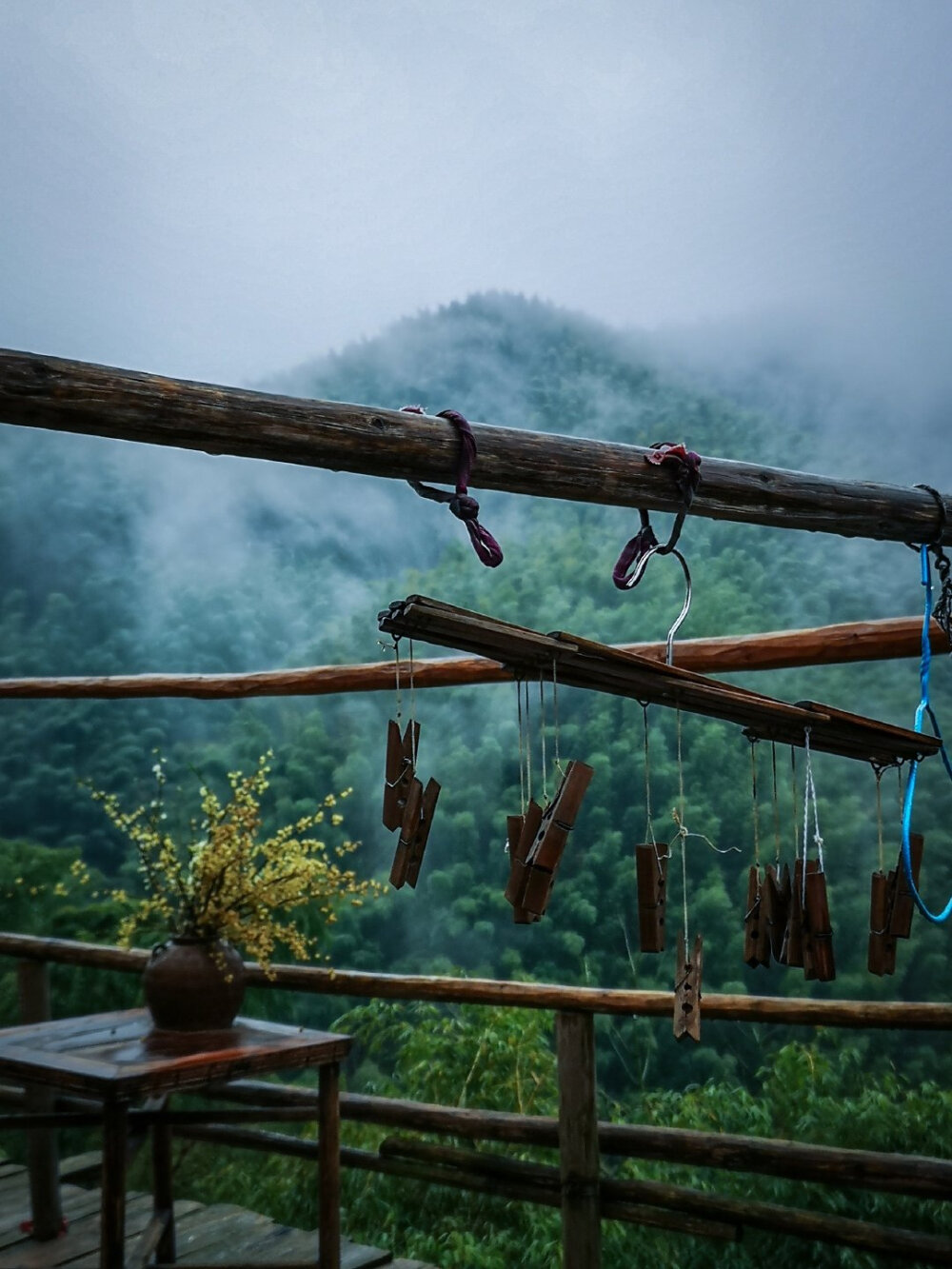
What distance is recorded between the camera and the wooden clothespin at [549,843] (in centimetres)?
147

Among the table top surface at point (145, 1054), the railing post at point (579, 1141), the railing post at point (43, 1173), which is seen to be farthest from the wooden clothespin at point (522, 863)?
the railing post at point (43, 1173)

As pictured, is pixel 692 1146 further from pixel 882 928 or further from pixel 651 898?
pixel 651 898

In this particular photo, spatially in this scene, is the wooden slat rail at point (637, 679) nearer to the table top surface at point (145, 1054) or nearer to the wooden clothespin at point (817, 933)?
the wooden clothespin at point (817, 933)

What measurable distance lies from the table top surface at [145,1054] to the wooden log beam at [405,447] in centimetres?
152

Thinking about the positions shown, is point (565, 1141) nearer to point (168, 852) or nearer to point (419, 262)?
point (168, 852)

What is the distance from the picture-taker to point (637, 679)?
1.59 meters

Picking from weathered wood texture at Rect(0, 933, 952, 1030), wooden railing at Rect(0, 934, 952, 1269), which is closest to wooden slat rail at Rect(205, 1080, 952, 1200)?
wooden railing at Rect(0, 934, 952, 1269)

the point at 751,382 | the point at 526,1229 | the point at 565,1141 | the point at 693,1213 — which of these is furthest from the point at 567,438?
the point at 751,382

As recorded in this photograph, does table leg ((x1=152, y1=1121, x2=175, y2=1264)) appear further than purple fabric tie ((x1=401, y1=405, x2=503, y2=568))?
Yes

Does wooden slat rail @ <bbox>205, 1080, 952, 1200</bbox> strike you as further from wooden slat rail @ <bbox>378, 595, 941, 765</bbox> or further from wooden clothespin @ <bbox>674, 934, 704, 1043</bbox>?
wooden clothespin @ <bbox>674, 934, 704, 1043</bbox>

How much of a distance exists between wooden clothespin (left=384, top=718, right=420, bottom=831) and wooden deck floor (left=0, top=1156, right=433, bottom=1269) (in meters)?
2.23

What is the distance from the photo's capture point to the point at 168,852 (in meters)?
3.03

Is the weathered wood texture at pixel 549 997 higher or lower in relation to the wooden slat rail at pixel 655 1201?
higher

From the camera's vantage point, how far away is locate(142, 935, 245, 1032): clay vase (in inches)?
114
